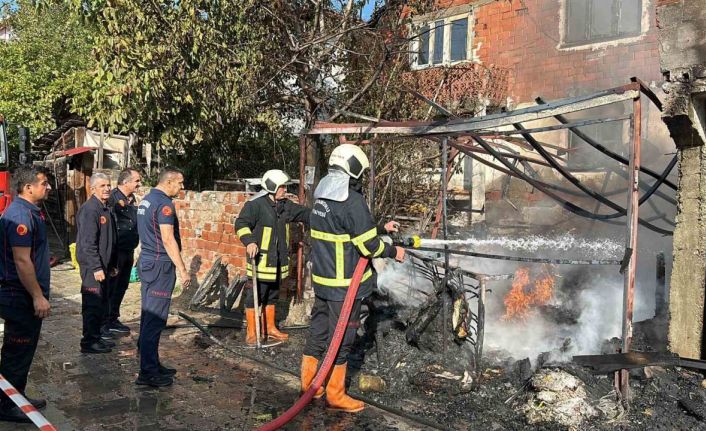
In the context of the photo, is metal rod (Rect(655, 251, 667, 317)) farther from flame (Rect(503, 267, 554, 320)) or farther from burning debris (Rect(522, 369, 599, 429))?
burning debris (Rect(522, 369, 599, 429))

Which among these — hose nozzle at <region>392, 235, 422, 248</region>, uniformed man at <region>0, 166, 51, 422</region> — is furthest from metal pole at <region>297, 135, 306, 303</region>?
uniformed man at <region>0, 166, 51, 422</region>

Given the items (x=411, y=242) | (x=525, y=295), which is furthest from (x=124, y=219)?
(x=525, y=295)

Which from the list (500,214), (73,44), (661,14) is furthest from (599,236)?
(73,44)

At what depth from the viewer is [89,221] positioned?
6270 mm

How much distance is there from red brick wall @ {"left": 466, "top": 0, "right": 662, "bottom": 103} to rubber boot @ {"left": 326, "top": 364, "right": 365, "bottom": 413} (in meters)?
8.54

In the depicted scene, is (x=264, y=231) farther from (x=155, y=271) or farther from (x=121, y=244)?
(x=121, y=244)

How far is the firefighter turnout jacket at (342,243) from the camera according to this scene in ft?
15.0

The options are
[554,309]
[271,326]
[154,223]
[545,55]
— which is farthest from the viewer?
[545,55]

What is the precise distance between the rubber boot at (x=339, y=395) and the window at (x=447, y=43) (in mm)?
10796

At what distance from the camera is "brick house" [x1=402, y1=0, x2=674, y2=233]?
1018cm

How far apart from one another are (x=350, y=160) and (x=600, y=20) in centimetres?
935

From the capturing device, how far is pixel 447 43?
1456 cm

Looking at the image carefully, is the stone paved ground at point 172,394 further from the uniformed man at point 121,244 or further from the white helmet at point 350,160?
the white helmet at point 350,160

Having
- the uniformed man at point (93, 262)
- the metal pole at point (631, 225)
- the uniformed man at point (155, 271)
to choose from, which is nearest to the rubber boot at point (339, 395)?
the uniformed man at point (155, 271)
